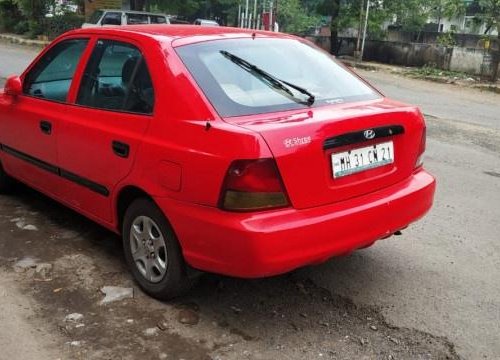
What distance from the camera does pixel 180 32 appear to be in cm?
374

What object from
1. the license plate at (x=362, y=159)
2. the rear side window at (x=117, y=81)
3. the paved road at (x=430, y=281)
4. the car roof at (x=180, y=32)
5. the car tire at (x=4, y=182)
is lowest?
the paved road at (x=430, y=281)

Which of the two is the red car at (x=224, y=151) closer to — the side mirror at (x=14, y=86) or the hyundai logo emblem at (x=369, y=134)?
the hyundai logo emblem at (x=369, y=134)

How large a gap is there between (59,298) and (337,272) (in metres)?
1.79

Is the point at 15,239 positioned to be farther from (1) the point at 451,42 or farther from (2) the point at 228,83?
(1) the point at 451,42

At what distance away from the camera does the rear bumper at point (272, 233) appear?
9.36 ft

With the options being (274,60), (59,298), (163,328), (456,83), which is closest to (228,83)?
(274,60)

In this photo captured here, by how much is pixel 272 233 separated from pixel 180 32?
1614mm

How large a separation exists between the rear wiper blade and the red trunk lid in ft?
0.58

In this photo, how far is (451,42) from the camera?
21.5 metres

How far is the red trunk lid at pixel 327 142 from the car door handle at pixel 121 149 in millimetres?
745

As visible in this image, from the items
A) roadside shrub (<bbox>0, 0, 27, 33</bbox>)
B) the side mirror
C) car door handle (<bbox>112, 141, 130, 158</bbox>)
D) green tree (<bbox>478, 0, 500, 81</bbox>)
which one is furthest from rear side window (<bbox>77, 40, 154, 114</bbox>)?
roadside shrub (<bbox>0, 0, 27, 33</bbox>)

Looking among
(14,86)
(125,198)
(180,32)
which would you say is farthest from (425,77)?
(125,198)

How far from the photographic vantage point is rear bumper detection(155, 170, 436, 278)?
112 inches

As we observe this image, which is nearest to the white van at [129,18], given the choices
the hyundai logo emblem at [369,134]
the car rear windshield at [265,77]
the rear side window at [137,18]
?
the rear side window at [137,18]
